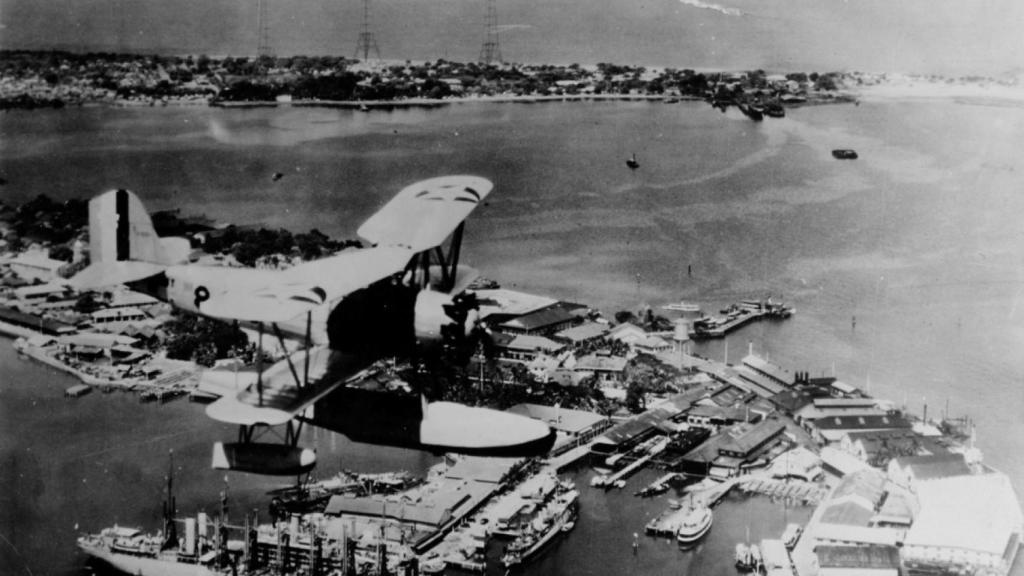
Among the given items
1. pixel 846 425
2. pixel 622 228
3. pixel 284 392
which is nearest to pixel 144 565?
pixel 284 392

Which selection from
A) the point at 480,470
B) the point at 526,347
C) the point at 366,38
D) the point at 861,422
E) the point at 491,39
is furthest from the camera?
the point at 491,39

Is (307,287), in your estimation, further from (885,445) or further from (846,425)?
(846,425)

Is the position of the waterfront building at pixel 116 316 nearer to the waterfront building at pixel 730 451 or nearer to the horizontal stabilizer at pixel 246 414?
the waterfront building at pixel 730 451

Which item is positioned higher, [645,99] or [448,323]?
[645,99]

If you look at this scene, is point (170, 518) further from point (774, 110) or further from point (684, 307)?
point (774, 110)

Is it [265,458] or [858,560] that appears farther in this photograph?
[858,560]

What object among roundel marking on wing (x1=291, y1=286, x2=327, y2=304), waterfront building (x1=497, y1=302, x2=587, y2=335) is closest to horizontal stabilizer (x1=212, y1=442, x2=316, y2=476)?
roundel marking on wing (x1=291, y1=286, x2=327, y2=304)

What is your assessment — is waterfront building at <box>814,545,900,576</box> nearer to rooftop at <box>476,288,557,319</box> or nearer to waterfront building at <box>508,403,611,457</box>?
waterfront building at <box>508,403,611,457</box>

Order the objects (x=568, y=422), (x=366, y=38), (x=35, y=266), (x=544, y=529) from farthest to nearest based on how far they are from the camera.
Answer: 1. (x=366, y=38)
2. (x=35, y=266)
3. (x=568, y=422)
4. (x=544, y=529)

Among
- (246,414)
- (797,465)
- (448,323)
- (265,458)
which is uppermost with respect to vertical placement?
(448,323)

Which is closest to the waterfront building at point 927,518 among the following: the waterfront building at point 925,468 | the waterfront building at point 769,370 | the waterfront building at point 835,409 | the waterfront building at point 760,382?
the waterfront building at point 925,468
